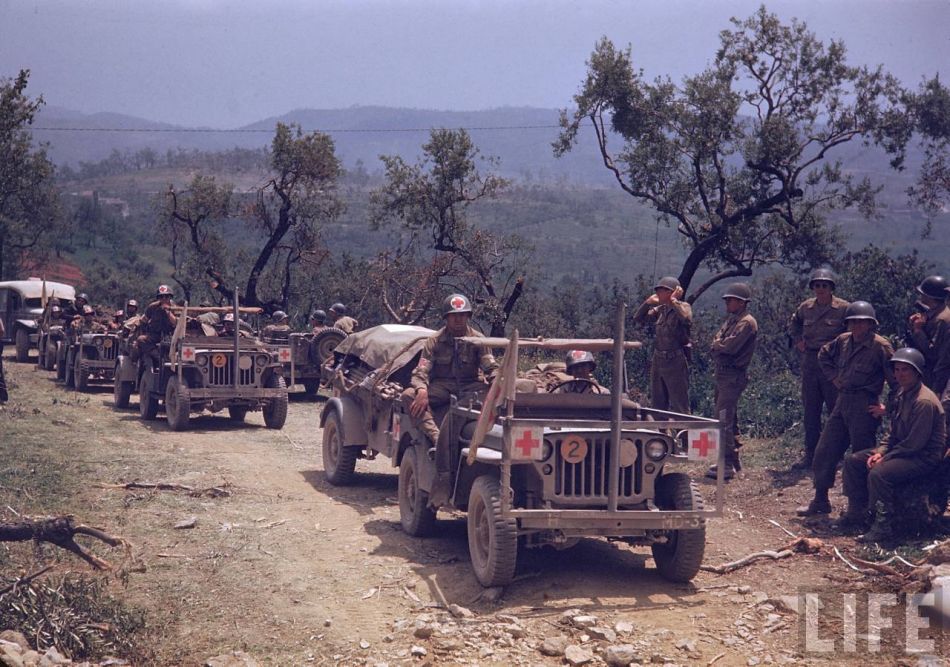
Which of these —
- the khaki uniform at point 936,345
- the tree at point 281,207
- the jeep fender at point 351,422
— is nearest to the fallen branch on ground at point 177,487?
the jeep fender at point 351,422

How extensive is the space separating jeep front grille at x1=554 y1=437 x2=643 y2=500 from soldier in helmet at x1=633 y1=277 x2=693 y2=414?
435 centimetres

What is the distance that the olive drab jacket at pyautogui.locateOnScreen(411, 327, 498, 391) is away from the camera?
9586 millimetres

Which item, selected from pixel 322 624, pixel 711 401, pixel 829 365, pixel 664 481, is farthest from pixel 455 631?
pixel 711 401

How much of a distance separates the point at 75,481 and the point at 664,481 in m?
6.23

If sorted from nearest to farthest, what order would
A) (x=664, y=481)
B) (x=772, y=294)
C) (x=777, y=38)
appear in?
(x=664, y=481) → (x=777, y=38) → (x=772, y=294)

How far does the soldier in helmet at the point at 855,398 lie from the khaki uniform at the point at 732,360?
169 centimetres

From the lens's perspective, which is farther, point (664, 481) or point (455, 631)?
point (664, 481)

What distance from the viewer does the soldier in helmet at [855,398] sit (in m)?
9.48

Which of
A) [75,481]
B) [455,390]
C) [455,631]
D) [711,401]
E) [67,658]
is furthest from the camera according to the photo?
[711,401]

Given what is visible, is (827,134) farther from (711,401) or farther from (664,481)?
(664,481)

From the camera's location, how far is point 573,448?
7281 millimetres

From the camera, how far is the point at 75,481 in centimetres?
1076

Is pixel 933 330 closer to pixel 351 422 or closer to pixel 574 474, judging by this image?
pixel 574 474

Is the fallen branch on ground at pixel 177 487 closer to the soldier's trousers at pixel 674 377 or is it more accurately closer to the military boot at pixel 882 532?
the soldier's trousers at pixel 674 377
